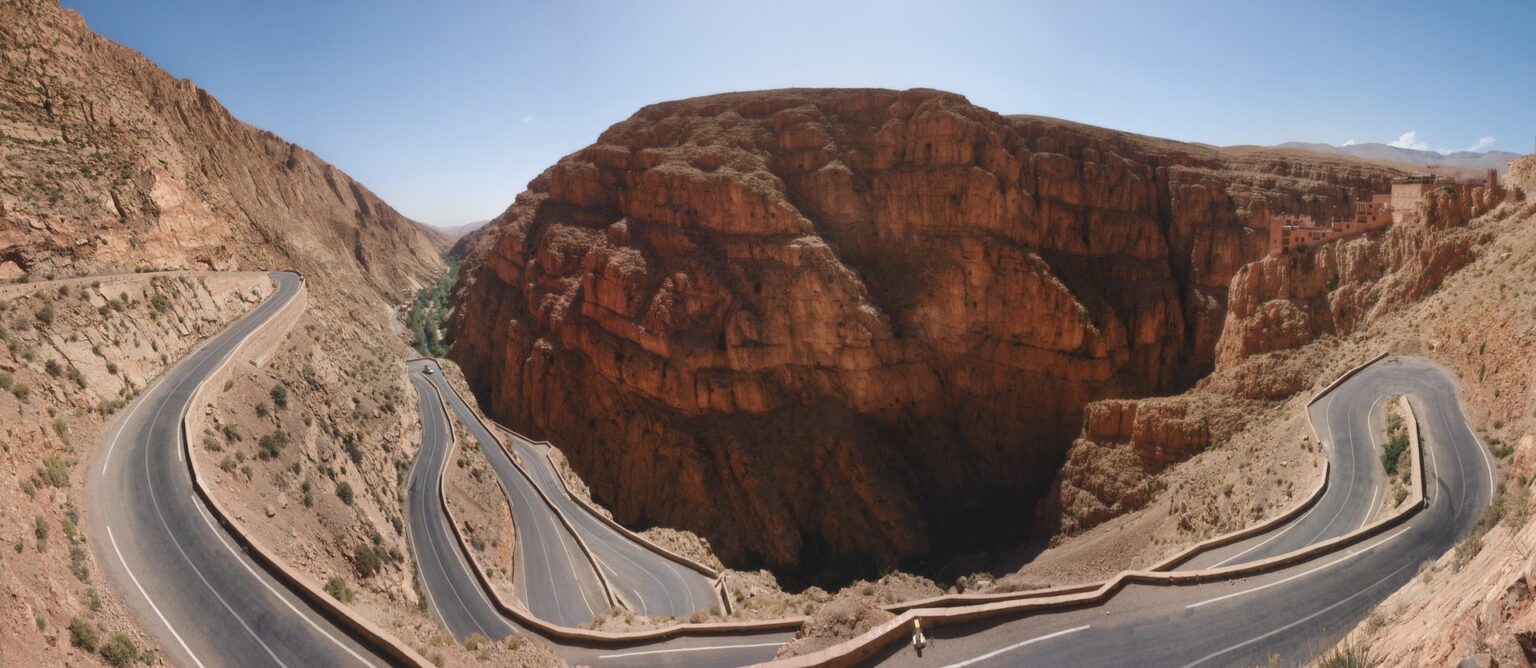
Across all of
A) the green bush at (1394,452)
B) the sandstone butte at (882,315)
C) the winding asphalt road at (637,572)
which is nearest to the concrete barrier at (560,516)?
the winding asphalt road at (637,572)

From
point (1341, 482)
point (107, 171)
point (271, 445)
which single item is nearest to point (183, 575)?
point (271, 445)

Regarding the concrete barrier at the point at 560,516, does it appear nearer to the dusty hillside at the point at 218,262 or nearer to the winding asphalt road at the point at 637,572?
the winding asphalt road at the point at 637,572

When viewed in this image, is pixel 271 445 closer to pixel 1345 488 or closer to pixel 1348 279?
pixel 1345 488

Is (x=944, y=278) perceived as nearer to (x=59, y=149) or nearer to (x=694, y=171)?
(x=694, y=171)

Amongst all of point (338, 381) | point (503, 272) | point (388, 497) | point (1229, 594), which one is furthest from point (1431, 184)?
point (503, 272)

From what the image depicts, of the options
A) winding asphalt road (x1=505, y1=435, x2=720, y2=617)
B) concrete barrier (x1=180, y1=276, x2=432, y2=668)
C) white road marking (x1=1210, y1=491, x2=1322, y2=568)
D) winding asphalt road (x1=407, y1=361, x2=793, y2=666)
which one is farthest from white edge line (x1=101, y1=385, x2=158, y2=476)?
white road marking (x1=1210, y1=491, x2=1322, y2=568)

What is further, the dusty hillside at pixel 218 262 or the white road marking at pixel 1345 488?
the white road marking at pixel 1345 488

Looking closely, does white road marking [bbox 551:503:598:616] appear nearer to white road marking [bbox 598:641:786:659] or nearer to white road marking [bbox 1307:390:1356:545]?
white road marking [bbox 598:641:786:659]
